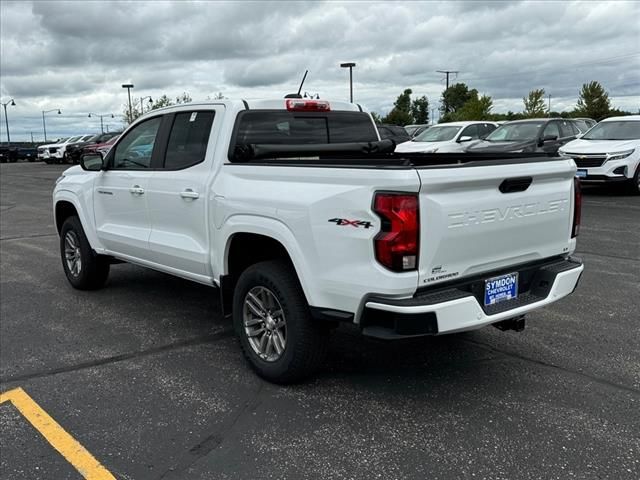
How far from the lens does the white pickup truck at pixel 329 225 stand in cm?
322

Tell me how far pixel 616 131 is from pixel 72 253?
1246 cm

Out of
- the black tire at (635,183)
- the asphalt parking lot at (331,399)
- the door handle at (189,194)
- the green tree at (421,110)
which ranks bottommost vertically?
the asphalt parking lot at (331,399)

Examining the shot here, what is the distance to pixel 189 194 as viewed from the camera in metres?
4.53

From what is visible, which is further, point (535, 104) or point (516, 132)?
point (535, 104)

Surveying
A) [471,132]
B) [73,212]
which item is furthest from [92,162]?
[471,132]

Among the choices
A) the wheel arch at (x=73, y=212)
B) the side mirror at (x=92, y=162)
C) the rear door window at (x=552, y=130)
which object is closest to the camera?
the side mirror at (x=92, y=162)

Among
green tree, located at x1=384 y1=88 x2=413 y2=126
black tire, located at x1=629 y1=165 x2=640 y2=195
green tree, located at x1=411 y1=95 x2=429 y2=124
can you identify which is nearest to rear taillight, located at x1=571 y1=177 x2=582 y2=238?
black tire, located at x1=629 y1=165 x2=640 y2=195

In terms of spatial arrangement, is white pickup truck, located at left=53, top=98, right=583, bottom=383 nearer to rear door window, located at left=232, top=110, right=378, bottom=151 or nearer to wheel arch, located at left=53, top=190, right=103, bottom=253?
rear door window, located at left=232, top=110, right=378, bottom=151

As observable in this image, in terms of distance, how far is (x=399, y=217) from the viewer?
3.14 meters

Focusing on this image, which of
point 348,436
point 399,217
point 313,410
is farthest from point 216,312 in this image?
point 399,217

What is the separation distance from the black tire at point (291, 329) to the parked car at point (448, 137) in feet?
43.7

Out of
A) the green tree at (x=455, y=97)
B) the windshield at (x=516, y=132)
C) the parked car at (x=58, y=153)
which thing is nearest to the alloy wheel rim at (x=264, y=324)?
the windshield at (x=516, y=132)

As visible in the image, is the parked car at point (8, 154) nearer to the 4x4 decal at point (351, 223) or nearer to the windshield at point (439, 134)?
the windshield at point (439, 134)

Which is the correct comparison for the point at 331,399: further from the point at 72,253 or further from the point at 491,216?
the point at 72,253
